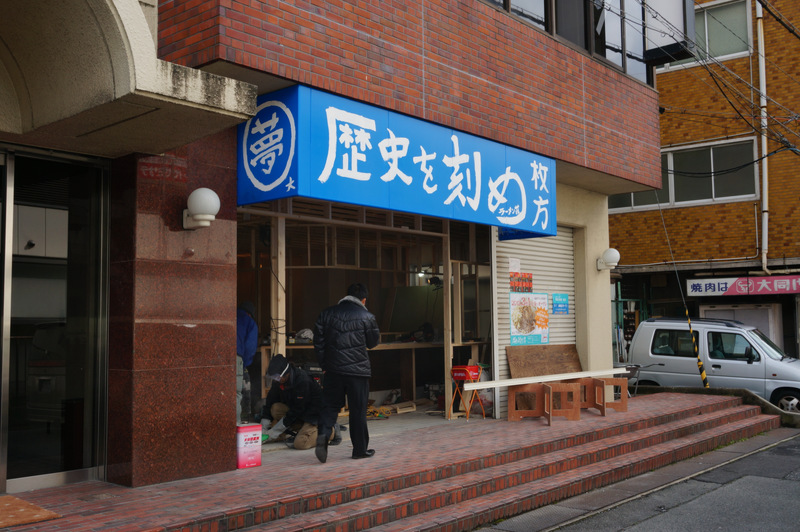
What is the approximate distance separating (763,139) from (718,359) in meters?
7.61

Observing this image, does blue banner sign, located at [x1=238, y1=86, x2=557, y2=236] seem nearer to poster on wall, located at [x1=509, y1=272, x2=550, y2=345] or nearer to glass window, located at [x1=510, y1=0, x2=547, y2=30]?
poster on wall, located at [x1=509, y1=272, x2=550, y2=345]

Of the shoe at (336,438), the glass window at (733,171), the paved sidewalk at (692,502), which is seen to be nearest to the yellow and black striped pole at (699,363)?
the paved sidewalk at (692,502)

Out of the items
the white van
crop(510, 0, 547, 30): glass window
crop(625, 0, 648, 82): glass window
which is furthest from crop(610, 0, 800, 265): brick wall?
crop(510, 0, 547, 30): glass window

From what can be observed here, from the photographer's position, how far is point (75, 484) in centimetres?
646

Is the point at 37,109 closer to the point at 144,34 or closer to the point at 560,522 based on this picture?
the point at 144,34

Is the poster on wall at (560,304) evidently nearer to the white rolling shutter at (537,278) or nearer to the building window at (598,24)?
the white rolling shutter at (537,278)

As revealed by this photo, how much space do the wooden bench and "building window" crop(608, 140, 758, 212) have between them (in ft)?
28.6

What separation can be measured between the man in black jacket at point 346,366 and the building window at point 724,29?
623 inches

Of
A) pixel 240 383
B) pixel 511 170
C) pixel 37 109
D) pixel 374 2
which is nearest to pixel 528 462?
pixel 240 383

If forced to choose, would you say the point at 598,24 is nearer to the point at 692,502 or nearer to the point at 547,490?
the point at 692,502

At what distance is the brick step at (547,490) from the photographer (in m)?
6.11

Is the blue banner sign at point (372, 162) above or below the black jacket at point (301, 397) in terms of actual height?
above

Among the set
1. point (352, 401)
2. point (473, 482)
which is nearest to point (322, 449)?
point (352, 401)

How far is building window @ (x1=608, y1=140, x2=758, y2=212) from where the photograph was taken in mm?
19547
